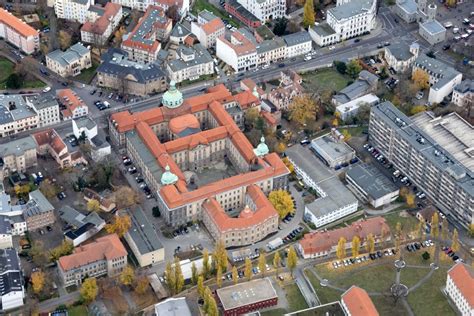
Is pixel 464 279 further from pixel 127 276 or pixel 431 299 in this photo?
pixel 127 276

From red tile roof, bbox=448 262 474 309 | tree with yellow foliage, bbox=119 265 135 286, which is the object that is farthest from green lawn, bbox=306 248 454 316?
A: tree with yellow foliage, bbox=119 265 135 286

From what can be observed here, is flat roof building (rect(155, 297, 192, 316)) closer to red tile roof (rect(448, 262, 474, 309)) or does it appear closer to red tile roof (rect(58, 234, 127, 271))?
red tile roof (rect(58, 234, 127, 271))

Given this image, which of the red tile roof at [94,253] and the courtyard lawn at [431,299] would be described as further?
the red tile roof at [94,253]

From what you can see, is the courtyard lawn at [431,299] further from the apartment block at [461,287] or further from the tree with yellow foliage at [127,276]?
the tree with yellow foliage at [127,276]

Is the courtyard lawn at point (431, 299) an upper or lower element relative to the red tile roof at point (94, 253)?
lower

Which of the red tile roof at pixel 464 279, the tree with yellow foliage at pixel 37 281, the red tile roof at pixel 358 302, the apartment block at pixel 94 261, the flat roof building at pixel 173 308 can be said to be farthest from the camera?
the apartment block at pixel 94 261

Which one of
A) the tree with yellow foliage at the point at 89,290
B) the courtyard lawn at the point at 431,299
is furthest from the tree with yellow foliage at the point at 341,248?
the tree with yellow foliage at the point at 89,290
